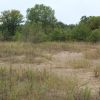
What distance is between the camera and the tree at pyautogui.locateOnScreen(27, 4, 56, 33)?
4966 centimetres

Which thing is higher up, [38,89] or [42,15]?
[42,15]

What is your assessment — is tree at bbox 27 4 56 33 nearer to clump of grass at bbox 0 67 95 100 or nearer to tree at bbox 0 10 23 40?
tree at bbox 0 10 23 40

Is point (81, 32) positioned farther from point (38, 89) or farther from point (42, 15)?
point (38, 89)

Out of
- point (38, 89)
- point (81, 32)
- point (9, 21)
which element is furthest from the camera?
point (9, 21)

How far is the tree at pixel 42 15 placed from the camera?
163 feet

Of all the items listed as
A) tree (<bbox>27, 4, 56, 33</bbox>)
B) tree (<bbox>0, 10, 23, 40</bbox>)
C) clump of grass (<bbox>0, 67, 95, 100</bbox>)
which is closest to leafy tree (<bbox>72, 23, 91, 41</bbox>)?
tree (<bbox>27, 4, 56, 33</bbox>)

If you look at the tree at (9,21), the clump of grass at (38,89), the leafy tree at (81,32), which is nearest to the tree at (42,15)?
the tree at (9,21)

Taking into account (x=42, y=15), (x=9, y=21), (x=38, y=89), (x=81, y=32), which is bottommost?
(x=38, y=89)

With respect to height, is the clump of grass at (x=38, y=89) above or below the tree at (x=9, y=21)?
below

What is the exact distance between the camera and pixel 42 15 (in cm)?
5019

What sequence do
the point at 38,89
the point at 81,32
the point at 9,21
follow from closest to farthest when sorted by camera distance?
the point at 38,89
the point at 81,32
the point at 9,21

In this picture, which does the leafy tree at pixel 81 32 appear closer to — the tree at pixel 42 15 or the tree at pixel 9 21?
the tree at pixel 42 15

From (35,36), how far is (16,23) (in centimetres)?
2247

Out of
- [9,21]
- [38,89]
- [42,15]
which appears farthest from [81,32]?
[38,89]
